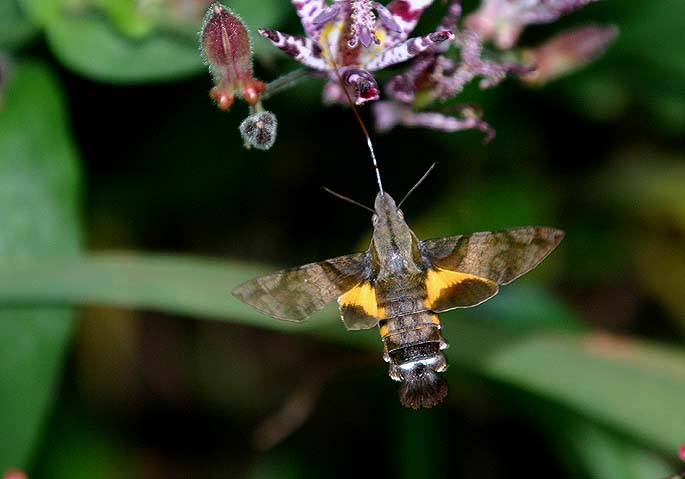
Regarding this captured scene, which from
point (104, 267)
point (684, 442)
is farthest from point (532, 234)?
point (104, 267)

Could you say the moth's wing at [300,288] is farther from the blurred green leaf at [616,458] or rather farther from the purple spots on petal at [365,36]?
the blurred green leaf at [616,458]

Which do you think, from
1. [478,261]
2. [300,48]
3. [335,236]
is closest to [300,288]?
[478,261]

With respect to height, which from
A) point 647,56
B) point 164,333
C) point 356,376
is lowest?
point 356,376

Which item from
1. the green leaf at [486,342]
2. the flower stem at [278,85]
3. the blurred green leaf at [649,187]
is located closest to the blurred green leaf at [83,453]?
the green leaf at [486,342]

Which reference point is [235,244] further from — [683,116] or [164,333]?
[683,116]

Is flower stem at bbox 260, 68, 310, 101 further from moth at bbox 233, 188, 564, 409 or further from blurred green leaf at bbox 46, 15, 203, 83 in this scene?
blurred green leaf at bbox 46, 15, 203, 83

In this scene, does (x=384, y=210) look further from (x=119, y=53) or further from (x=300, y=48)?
(x=119, y=53)

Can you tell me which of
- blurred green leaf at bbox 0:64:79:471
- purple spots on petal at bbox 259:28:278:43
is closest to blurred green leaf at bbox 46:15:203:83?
blurred green leaf at bbox 0:64:79:471
